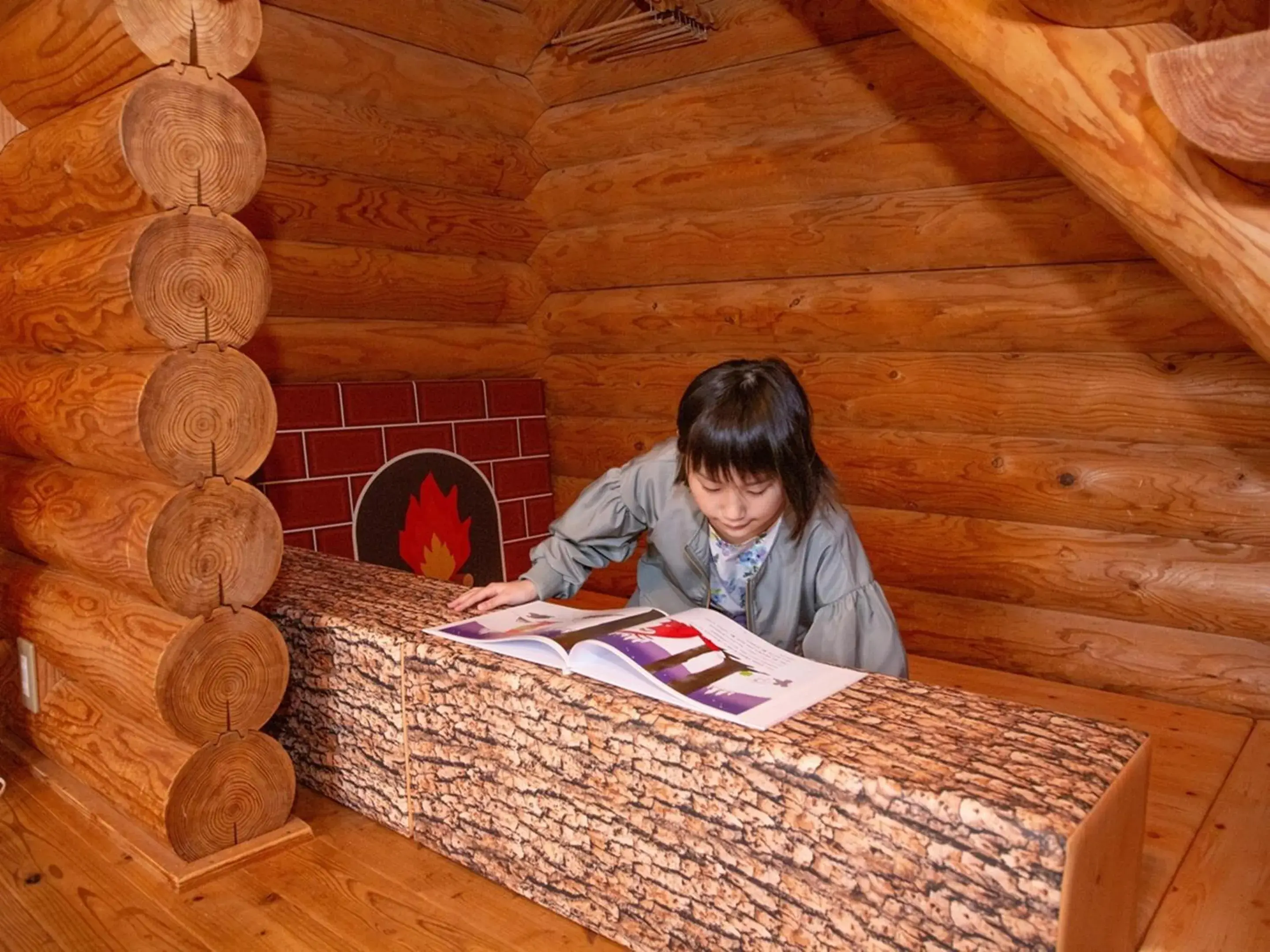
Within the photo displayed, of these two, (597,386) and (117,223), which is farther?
(597,386)

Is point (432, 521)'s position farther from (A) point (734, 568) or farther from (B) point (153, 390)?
(B) point (153, 390)

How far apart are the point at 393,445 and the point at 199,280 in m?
1.72

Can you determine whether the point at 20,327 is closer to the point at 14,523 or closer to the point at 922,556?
the point at 14,523

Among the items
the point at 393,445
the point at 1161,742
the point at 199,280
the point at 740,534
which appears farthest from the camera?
the point at 393,445

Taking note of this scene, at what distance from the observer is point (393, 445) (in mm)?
3406

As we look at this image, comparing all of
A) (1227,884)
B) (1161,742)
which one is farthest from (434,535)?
(1227,884)

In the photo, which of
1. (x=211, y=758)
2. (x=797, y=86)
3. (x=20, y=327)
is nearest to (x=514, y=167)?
(x=797, y=86)

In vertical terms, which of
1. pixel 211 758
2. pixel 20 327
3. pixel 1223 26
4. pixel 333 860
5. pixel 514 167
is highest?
pixel 514 167

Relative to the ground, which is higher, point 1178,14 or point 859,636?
point 1178,14

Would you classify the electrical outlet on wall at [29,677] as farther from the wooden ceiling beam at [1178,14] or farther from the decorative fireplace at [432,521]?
the wooden ceiling beam at [1178,14]

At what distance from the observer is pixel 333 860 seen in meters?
1.86

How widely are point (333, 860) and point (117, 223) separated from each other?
46.6 inches

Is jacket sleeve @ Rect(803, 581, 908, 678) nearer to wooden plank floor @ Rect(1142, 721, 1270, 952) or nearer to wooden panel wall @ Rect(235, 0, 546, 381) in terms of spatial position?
wooden plank floor @ Rect(1142, 721, 1270, 952)

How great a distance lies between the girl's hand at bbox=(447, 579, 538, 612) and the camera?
2014 millimetres
